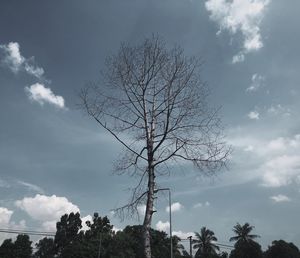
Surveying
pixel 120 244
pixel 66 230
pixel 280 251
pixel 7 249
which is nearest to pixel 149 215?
pixel 120 244

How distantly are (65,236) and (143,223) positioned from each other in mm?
100110

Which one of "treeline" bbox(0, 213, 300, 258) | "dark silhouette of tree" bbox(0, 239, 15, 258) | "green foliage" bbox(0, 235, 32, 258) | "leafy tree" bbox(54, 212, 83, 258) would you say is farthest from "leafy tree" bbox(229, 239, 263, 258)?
"dark silhouette of tree" bbox(0, 239, 15, 258)

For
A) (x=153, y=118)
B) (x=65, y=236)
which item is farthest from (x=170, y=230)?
(x=65, y=236)

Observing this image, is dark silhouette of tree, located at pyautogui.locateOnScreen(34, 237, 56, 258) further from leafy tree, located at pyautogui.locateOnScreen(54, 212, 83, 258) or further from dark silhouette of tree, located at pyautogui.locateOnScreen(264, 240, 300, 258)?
dark silhouette of tree, located at pyautogui.locateOnScreen(264, 240, 300, 258)


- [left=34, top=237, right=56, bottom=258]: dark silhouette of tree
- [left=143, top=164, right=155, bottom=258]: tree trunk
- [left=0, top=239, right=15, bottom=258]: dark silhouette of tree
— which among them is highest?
[left=34, top=237, right=56, bottom=258]: dark silhouette of tree

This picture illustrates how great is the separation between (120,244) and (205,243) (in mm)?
26371

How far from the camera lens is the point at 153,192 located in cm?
891

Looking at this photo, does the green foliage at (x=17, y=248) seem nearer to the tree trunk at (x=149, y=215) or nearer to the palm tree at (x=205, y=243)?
the palm tree at (x=205, y=243)

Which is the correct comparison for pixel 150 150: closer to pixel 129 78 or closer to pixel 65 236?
pixel 129 78

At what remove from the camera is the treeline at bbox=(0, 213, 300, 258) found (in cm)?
6956

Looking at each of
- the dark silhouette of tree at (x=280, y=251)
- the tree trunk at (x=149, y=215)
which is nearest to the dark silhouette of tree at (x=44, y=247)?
the dark silhouette of tree at (x=280, y=251)

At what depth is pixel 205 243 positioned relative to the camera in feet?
285

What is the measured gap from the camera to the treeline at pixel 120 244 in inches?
2739

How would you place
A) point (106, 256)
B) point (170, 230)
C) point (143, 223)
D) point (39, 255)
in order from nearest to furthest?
point (143, 223), point (170, 230), point (106, 256), point (39, 255)
